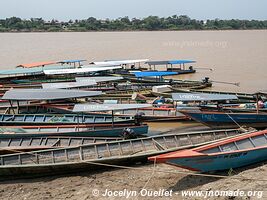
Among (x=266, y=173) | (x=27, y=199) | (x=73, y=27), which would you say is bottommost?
(x=27, y=199)

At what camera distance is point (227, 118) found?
1409 centimetres

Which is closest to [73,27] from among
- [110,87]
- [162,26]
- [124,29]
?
[124,29]

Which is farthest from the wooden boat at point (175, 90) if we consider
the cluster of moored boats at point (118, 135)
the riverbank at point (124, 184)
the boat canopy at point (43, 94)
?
the riverbank at point (124, 184)

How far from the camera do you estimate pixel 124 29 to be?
124 metres

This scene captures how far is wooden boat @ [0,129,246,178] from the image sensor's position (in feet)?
31.7

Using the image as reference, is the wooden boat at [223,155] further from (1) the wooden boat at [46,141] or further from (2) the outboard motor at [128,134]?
(1) the wooden boat at [46,141]

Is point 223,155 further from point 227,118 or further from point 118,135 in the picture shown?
point 227,118

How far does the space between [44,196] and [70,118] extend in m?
6.04

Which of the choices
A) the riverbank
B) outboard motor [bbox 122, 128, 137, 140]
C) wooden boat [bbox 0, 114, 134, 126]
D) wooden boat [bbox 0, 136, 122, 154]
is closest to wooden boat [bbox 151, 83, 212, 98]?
wooden boat [bbox 0, 114, 134, 126]

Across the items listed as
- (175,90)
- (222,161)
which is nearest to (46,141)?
(222,161)

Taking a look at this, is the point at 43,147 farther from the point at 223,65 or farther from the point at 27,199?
the point at 223,65

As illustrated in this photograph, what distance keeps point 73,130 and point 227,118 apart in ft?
21.8

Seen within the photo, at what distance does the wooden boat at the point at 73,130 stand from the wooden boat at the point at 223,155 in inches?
142

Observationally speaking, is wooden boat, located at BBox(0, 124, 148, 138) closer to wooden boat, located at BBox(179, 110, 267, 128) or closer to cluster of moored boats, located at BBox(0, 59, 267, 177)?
cluster of moored boats, located at BBox(0, 59, 267, 177)
